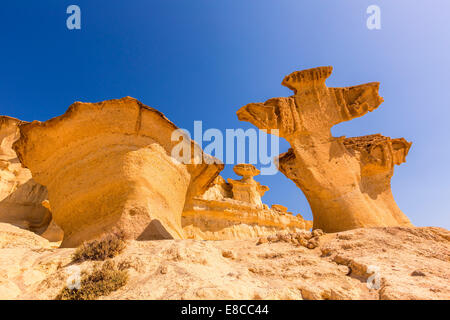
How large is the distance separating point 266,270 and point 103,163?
3.99 m

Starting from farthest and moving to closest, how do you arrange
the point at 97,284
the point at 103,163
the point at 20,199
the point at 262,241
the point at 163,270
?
the point at 20,199, the point at 103,163, the point at 262,241, the point at 163,270, the point at 97,284

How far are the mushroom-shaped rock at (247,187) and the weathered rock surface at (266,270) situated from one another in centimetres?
1491

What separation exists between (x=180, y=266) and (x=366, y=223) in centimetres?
561

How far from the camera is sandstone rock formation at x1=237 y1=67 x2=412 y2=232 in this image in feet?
23.4

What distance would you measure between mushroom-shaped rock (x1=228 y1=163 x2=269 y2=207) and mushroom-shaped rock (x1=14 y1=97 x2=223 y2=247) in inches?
547

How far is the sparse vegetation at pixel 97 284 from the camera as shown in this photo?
2.44 meters

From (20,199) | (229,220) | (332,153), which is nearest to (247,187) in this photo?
(229,220)

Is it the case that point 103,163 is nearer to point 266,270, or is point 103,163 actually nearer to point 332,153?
point 266,270

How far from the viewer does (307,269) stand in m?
3.12

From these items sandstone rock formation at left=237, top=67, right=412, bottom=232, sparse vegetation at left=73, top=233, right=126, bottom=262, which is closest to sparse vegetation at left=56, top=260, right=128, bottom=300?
sparse vegetation at left=73, top=233, right=126, bottom=262

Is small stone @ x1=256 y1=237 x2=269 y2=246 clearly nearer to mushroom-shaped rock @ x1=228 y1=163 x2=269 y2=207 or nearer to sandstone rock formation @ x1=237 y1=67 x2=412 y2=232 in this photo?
sandstone rock formation @ x1=237 y1=67 x2=412 y2=232

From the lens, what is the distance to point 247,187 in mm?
20297
